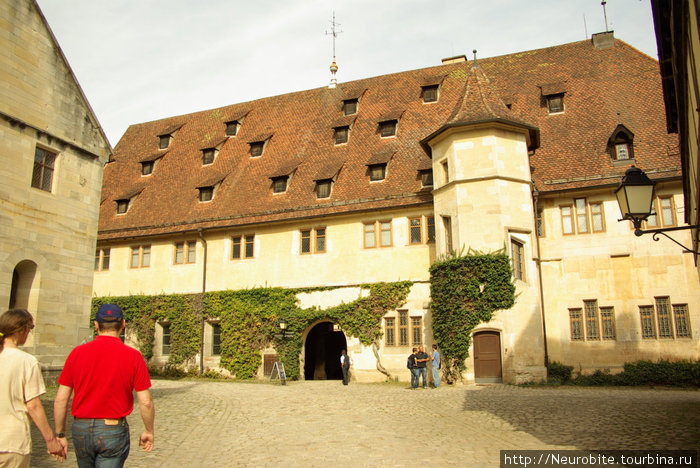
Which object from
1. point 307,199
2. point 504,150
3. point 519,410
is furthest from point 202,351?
point 519,410

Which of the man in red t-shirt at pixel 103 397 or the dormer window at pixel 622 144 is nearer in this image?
the man in red t-shirt at pixel 103 397

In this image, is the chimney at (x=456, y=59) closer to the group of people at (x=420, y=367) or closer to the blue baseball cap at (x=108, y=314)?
the group of people at (x=420, y=367)

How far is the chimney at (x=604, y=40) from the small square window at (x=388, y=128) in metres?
10.3

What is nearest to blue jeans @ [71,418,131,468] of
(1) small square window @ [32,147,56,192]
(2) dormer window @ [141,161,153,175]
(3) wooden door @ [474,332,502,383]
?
(1) small square window @ [32,147,56,192]

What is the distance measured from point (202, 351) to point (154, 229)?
628 centimetres

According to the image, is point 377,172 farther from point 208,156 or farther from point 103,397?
point 103,397

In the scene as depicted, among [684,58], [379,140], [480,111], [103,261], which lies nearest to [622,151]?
[480,111]

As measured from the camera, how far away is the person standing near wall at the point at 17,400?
15.8 ft

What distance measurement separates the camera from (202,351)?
2723cm

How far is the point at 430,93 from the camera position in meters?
29.5

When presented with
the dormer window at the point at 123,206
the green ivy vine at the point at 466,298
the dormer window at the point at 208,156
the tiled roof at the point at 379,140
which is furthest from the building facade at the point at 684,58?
the dormer window at the point at 123,206

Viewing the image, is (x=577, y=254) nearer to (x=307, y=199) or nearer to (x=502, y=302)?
(x=502, y=302)

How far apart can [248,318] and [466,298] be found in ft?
32.4

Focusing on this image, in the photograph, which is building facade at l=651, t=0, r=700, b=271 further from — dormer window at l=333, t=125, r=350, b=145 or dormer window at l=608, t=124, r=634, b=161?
dormer window at l=333, t=125, r=350, b=145
